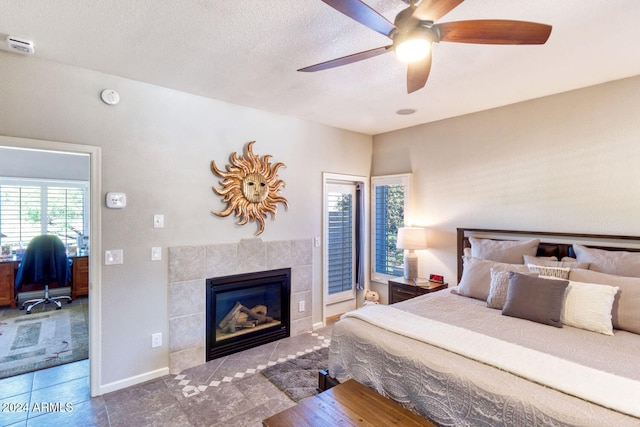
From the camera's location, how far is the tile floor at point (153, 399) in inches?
90.3

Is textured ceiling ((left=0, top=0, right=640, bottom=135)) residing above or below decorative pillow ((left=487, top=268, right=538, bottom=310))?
above

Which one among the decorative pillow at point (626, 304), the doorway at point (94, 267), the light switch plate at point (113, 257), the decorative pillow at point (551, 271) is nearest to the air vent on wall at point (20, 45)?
the doorway at point (94, 267)

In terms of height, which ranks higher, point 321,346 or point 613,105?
point 613,105

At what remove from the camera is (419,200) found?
4250 millimetres

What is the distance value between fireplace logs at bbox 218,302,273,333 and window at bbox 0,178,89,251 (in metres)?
4.07

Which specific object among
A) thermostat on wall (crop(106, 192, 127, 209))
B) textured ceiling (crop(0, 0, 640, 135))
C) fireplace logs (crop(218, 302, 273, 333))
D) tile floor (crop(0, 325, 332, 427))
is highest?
textured ceiling (crop(0, 0, 640, 135))

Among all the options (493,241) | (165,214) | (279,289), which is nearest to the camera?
(165,214)

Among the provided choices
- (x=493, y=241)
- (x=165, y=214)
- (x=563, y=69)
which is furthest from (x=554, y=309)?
(x=165, y=214)

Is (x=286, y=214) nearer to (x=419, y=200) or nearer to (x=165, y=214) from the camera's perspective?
(x=165, y=214)

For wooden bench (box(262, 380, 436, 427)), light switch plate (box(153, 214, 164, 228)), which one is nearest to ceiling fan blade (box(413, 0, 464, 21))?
wooden bench (box(262, 380, 436, 427))

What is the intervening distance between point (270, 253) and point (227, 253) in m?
0.53

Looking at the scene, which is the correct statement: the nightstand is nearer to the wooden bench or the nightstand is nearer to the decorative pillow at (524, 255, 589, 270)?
the decorative pillow at (524, 255, 589, 270)

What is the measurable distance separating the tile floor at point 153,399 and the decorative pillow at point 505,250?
236 centimetres

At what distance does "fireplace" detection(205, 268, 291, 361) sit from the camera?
3.25 metres
